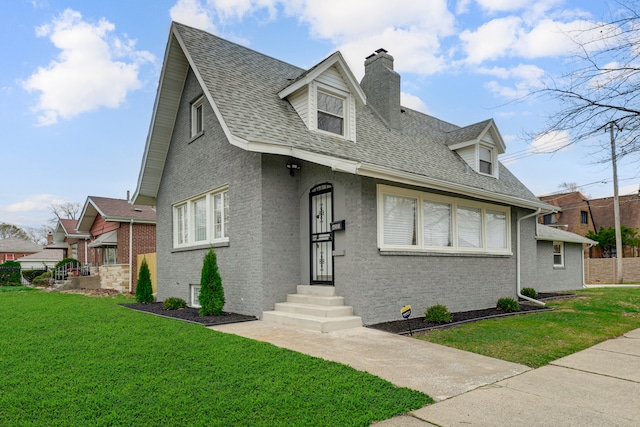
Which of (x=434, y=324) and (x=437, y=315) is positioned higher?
(x=437, y=315)

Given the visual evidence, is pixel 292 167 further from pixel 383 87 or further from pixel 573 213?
pixel 573 213

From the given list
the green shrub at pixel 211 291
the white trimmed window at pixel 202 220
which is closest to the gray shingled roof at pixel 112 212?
the white trimmed window at pixel 202 220

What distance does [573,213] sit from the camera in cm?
3712

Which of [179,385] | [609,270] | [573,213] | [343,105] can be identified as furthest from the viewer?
[573,213]

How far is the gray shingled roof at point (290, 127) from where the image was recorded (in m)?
8.55

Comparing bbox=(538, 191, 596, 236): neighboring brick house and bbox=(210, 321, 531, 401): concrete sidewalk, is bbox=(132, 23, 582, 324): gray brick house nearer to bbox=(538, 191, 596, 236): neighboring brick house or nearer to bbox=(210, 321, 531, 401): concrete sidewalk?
bbox=(210, 321, 531, 401): concrete sidewalk

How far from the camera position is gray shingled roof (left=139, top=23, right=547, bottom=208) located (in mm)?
8555

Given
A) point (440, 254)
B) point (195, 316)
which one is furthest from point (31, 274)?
point (440, 254)

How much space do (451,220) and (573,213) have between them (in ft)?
109

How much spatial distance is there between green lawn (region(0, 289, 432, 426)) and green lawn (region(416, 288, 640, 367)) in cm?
254

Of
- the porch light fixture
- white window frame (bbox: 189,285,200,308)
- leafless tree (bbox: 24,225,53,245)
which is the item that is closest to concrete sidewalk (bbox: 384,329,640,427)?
the porch light fixture

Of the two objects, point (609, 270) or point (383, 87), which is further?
point (609, 270)

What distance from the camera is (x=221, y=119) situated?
28.2 feet

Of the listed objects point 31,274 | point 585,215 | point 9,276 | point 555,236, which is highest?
point 585,215
